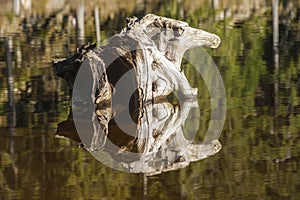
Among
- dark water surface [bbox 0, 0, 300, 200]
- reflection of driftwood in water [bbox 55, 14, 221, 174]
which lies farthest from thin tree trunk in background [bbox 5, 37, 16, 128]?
reflection of driftwood in water [bbox 55, 14, 221, 174]

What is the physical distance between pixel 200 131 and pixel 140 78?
6.21 ft

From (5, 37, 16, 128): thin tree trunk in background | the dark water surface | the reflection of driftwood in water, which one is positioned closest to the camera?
the dark water surface

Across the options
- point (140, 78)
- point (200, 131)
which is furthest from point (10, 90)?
point (200, 131)

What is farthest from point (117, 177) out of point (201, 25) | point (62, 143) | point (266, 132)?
point (201, 25)

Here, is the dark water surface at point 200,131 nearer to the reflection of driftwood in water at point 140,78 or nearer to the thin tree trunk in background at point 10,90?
the thin tree trunk in background at point 10,90

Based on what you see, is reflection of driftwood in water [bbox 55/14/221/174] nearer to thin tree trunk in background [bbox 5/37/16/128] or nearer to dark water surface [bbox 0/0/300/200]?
dark water surface [bbox 0/0/300/200]

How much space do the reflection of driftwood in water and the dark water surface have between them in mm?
498

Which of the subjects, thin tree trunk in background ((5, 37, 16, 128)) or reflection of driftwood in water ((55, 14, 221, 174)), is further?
thin tree trunk in background ((5, 37, 16, 128))

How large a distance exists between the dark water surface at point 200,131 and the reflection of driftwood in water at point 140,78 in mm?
498

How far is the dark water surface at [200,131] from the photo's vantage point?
27.5 feet

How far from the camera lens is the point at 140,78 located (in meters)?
12.4

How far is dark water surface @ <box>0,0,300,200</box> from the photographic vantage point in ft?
27.5

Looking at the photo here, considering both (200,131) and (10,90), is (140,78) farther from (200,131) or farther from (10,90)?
(10,90)

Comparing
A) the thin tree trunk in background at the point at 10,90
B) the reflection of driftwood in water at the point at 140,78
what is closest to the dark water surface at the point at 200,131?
the thin tree trunk in background at the point at 10,90
